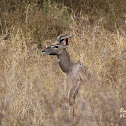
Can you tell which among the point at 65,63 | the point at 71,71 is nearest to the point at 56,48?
the point at 65,63

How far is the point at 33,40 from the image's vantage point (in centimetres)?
896

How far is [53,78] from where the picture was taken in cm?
616

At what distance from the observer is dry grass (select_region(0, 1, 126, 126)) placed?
Result: 3.95 meters

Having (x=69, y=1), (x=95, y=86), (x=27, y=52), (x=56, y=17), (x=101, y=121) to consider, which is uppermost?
(x=69, y=1)

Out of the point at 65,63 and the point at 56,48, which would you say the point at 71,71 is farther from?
the point at 56,48

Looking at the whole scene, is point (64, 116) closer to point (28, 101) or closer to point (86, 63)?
point (28, 101)

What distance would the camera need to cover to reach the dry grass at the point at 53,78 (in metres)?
3.95

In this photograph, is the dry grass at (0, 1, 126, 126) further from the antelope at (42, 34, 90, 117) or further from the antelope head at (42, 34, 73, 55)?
the antelope head at (42, 34, 73, 55)

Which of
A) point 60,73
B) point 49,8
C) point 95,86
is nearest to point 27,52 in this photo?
point 60,73

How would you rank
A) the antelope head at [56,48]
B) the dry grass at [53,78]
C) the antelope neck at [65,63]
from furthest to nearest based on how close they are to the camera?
the antelope head at [56,48]
the antelope neck at [65,63]
the dry grass at [53,78]

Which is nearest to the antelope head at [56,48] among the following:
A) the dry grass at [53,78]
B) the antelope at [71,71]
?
the antelope at [71,71]

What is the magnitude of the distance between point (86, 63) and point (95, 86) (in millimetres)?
2350

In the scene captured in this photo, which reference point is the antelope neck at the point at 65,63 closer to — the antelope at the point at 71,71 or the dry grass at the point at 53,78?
the antelope at the point at 71,71

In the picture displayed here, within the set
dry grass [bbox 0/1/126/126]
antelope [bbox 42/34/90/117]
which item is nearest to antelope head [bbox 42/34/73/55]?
antelope [bbox 42/34/90/117]
